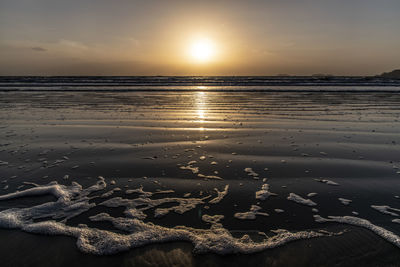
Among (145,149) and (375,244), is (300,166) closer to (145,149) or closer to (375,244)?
(375,244)

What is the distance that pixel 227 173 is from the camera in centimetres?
465

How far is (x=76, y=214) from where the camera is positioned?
337cm

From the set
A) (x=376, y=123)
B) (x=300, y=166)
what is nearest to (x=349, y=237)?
(x=300, y=166)

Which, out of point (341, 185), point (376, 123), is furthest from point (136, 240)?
point (376, 123)

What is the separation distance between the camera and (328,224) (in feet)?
10.2

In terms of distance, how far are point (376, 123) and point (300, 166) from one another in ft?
20.5

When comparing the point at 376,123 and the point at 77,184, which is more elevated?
the point at 376,123

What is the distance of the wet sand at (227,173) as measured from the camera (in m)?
2.63

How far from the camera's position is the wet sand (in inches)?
104

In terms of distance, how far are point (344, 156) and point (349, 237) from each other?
127 inches

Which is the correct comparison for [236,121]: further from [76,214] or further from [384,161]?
[76,214]

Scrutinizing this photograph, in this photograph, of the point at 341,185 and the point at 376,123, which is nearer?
the point at 341,185

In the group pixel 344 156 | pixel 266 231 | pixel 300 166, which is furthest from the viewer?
pixel 344 156

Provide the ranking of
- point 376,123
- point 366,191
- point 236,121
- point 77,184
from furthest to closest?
point 236,121, point 376,123, point 77,184, point 366,191
